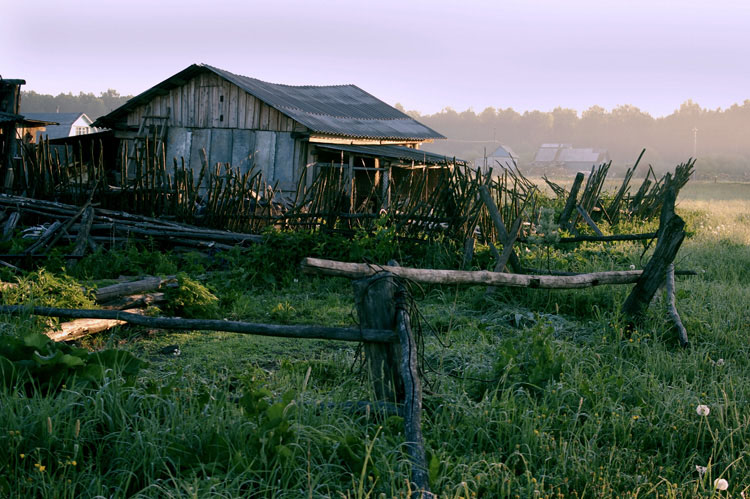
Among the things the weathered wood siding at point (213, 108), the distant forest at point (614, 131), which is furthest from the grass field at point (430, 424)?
the distant forest at point (614, 131)

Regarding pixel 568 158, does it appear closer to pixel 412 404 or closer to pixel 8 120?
pixel 8 120

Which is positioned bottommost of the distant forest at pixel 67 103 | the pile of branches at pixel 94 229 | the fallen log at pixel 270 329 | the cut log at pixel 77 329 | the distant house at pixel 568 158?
the cut log at pixel 77 329

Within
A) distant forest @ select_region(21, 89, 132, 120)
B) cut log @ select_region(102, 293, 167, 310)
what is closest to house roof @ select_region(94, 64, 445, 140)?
cut log @ select_region(102, 293, 167, 310)

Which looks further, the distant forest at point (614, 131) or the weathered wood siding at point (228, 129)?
the distant forest at point (614, 131)

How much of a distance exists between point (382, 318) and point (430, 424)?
2.01 ft

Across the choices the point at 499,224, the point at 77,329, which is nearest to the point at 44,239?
the point at 77,329

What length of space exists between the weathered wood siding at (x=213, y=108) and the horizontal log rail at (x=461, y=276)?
13.1 meters

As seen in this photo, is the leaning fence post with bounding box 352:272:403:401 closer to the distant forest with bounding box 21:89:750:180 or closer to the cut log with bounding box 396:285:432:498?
the cut log with bounding box 396:285:432:498

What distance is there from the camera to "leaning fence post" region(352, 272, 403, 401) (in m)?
3.36

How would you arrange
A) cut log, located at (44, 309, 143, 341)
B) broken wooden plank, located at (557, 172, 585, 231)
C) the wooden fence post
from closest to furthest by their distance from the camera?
1. cut log, located at (44, 309, 143, 341)
2. the wooden fence post
3. broken wooden plank, located at (557, 172, 585, 231)

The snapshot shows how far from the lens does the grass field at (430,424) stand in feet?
9.04

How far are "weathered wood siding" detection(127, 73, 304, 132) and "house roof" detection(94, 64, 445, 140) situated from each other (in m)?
0.25

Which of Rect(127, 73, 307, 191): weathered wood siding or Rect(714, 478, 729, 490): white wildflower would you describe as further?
Rect(127, 73, 307, 191): weathered wood siding

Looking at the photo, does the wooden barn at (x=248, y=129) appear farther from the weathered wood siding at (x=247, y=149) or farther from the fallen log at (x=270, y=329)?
the fallen log at (x=270, y=329)
